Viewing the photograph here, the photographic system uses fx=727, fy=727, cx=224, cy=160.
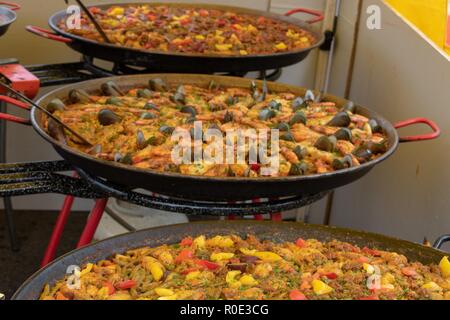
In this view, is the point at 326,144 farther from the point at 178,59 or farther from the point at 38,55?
the point at 38,55

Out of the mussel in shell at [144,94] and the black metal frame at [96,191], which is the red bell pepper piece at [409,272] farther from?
the mussel in shell at [144,94]

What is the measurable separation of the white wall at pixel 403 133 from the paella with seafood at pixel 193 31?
0.35m

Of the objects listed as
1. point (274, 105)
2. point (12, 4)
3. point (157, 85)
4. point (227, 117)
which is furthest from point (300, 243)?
point (12, 4)

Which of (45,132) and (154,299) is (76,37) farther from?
(154,299)

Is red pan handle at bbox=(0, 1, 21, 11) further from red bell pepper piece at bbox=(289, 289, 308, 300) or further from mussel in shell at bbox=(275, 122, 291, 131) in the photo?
red bell pepper piece at bbox=(289, 289, 308, 300)

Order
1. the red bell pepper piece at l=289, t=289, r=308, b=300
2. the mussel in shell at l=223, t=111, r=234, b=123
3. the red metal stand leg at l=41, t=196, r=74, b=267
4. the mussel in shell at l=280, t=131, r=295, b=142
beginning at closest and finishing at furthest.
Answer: the red bell pepper piece at l=289, t=289, r=308, b=300 → the mussel in shell at l=280, t=131, r=295, b=142 → the mussel in shell at l=223, t=111, r=234, b=123 → the red metal stand leg at l=41, t=196, r=74, b=267

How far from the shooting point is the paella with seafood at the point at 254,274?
1.46m

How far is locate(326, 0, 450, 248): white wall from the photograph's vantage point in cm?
260

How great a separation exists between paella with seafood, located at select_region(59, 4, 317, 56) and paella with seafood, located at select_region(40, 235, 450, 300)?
1497mm

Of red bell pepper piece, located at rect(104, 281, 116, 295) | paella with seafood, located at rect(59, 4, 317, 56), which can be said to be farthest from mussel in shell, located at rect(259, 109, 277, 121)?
red bell pepper piece, located at rect(104, 281, 116, 295)

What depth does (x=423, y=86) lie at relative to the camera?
2803 millimetres

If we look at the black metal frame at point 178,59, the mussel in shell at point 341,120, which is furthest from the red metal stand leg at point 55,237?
the mussel in shell at point 341,120

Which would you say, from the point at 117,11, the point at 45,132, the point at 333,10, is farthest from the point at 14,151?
the point at 45,132

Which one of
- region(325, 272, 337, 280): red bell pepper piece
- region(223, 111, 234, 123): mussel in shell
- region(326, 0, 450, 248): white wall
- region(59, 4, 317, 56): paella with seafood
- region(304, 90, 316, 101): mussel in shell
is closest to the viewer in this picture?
region(325, 272, 337, 280): red bell pepper piece
